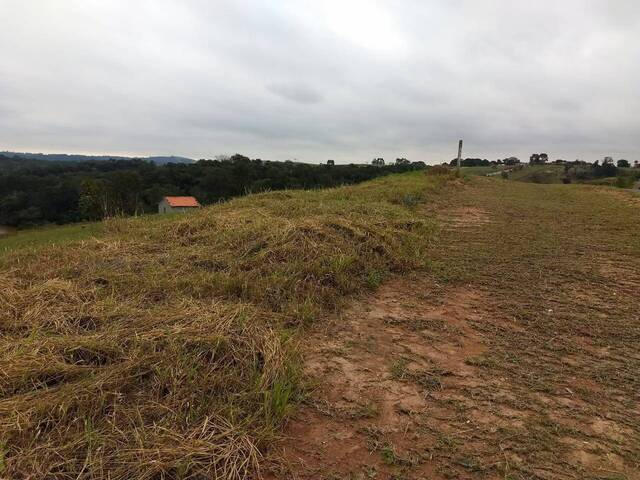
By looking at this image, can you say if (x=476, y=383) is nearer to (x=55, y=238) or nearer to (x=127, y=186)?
(x=55, y=238)

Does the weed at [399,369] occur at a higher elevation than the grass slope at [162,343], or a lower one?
lower

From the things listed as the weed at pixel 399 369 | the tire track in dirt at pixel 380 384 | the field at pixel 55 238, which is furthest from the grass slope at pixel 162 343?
the field at pixel 55 238

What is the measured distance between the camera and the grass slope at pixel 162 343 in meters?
1.55

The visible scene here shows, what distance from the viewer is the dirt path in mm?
1641

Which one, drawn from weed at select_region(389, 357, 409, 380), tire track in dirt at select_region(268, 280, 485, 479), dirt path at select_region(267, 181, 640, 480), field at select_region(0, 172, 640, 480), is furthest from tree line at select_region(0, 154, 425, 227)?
weed at select_region(389, 357, 409, 380)

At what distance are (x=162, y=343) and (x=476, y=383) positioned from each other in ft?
5.67

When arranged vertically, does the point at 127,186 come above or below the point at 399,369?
below

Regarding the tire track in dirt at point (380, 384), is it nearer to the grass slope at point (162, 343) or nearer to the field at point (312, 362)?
the field at point (312, 362)

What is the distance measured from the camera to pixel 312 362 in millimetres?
2357

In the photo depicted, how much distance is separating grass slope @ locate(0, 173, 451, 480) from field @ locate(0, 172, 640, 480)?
0.01 m

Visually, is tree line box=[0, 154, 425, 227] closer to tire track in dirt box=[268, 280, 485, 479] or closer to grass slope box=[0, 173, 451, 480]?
grass slope box=[0, 173, 451, 480]

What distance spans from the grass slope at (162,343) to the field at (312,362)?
0.01 m

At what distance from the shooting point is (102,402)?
176cm

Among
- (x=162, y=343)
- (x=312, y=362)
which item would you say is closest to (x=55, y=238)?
(x=162, y=343)
